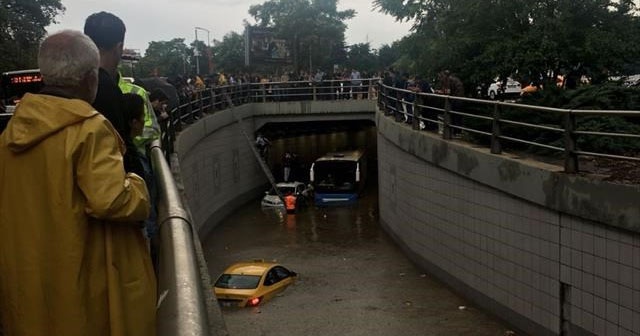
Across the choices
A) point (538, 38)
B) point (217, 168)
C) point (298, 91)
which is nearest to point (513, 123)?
point (538, 38)

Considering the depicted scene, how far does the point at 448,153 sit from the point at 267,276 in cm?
497

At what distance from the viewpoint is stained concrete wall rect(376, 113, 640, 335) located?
9289 mm

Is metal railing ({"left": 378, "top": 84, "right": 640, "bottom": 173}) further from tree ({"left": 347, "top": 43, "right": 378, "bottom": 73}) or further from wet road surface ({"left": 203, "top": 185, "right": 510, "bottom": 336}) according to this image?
Result: tree ({"left": 347, "top": 43, "right": 378, "bottom": 73})

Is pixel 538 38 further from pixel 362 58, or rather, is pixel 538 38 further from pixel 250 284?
pixel 362 58

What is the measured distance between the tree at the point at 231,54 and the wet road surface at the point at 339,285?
195 feet

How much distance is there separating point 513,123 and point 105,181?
10.3 meters

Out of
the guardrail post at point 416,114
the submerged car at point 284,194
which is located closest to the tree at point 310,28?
the submerged car at point 284,194

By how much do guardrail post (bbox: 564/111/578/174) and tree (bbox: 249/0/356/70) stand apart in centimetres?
4851

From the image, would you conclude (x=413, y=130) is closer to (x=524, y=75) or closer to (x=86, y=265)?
(x=524, y=75)

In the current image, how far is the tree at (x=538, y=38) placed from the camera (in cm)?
1588

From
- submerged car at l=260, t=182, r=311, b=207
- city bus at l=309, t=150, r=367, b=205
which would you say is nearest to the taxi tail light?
submerged car at l=260, t=182, r=311, b=207

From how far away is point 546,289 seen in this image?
11.2 metres

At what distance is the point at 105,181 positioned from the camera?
2.13 meters

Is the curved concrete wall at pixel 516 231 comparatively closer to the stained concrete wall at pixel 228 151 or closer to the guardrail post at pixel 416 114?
the guardrail post at pixel 416 114
